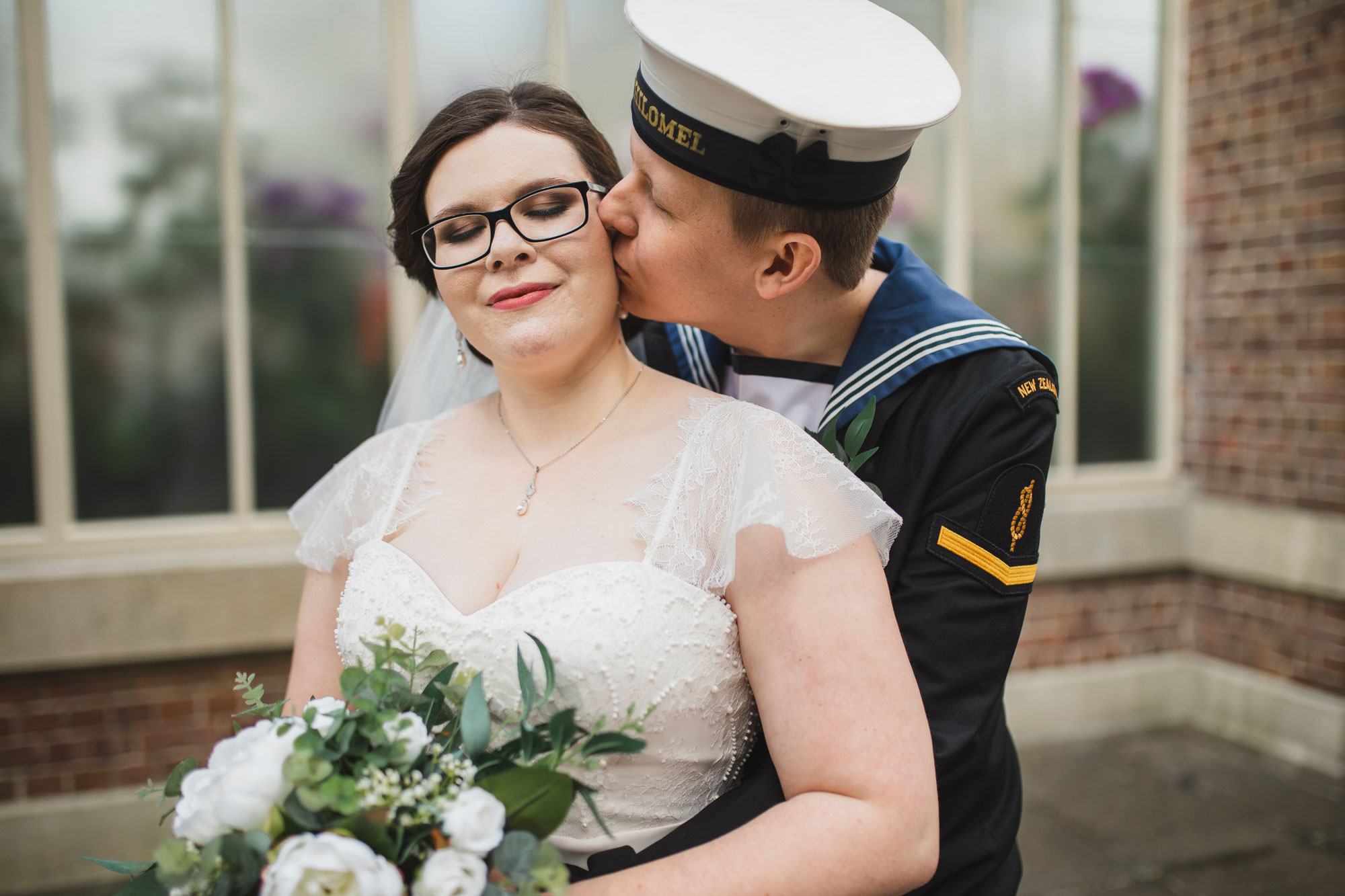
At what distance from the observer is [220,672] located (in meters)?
3.69

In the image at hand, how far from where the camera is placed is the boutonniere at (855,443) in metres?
1.59

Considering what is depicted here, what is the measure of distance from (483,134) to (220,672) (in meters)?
2.87

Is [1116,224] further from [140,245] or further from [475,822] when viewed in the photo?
[475,822]

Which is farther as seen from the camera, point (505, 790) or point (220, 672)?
point (220, 672)

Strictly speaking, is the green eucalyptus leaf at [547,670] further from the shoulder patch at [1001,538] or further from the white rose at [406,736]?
the shoulder patch at [1001,538]

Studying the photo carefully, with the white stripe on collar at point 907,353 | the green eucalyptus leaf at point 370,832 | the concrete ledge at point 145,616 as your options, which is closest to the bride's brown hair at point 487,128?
the white stripe on collar at point 907,353

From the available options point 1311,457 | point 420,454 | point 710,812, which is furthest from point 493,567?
point 1311,457

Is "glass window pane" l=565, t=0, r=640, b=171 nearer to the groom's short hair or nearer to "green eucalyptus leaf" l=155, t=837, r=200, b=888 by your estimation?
the groom's short hair

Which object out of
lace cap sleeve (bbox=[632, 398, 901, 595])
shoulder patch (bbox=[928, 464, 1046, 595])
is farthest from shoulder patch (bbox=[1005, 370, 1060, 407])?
lace cap sleeve (bbox=[632, 398, 901, 595])

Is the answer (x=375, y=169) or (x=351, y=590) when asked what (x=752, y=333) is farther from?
(x=375, y=169)

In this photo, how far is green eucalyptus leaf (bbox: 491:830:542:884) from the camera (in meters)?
1.10

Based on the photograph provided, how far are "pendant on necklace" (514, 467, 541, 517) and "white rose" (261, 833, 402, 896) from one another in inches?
27.4

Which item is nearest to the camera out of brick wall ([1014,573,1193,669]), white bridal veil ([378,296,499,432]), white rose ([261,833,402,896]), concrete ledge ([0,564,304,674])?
white rose ([261,833,402,896])

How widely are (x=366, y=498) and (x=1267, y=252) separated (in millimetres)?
4525
